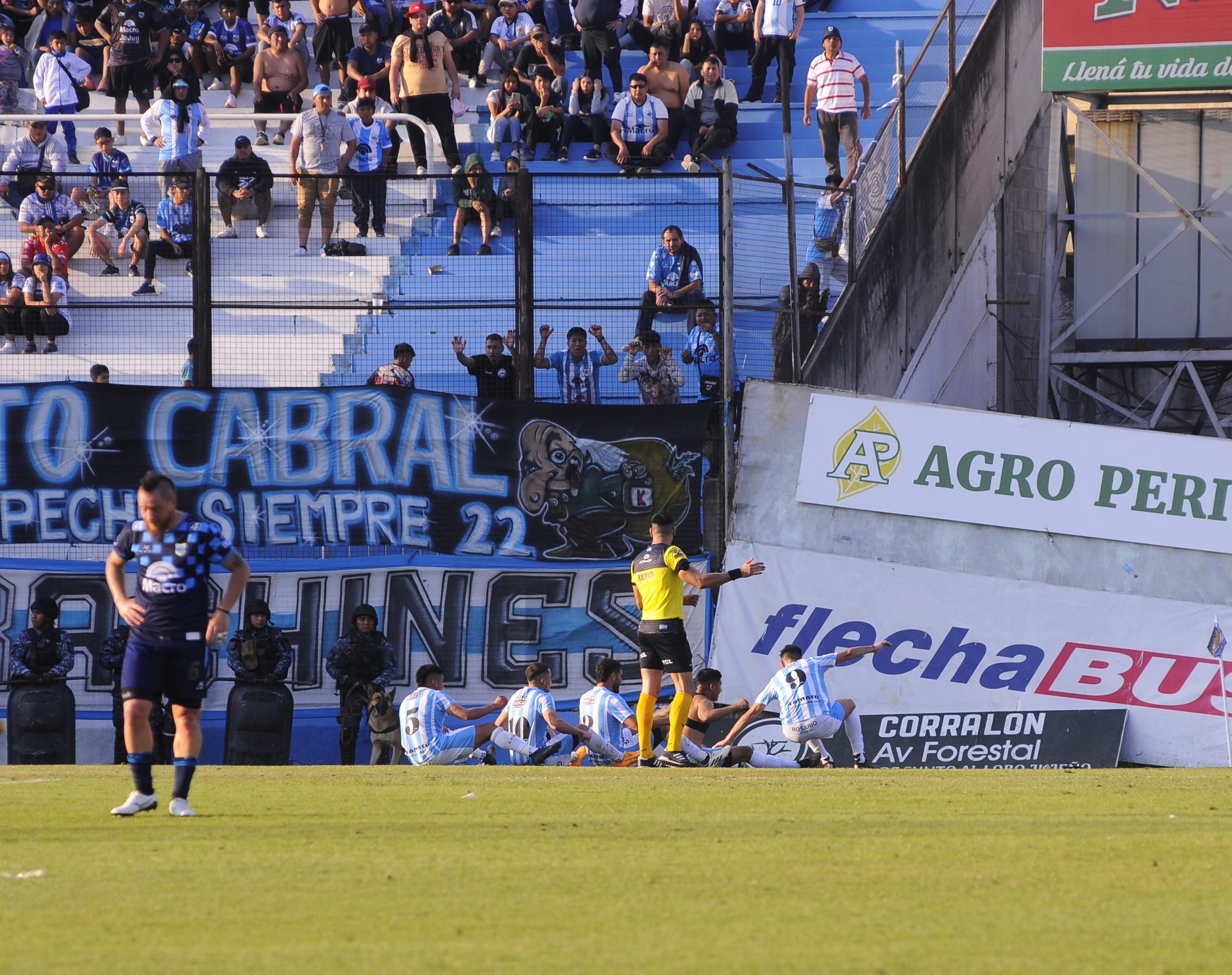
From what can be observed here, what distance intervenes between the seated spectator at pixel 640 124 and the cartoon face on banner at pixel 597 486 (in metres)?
6.24

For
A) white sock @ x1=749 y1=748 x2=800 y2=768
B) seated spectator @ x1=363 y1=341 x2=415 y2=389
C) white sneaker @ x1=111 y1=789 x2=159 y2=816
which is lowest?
white sock @ x1=749 y1=748 x2=800 y2=768

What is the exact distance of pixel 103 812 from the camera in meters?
9.80

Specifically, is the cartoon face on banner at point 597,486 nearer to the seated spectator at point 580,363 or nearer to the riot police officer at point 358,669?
the seated spectator at point 580,363

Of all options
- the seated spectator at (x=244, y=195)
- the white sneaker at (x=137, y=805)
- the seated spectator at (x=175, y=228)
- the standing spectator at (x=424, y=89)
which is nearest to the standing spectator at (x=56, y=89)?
the standing spectator at (x=424, y=89)

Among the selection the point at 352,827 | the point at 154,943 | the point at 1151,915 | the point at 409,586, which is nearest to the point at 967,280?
the point at 409,586

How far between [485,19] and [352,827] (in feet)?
62.3

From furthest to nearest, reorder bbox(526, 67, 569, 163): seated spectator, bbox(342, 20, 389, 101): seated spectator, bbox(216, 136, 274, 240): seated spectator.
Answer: bbox(342, 20, 389, 101): seated spectator → bbox(526, 67, 569, 163): seated spectator → bbox(216, 136, 274, 240): seated spectator

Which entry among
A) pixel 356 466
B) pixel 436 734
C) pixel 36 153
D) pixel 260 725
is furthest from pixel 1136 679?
pixel 36 153

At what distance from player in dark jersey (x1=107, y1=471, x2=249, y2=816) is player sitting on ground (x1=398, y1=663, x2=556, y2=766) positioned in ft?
20.2

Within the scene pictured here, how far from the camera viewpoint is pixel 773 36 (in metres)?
24.9

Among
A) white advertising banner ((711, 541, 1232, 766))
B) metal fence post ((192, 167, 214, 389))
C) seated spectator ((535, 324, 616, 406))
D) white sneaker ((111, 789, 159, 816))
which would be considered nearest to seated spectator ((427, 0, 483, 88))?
metal fence post ((192, 167, 214, 389))

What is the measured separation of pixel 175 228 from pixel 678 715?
26.4 feet

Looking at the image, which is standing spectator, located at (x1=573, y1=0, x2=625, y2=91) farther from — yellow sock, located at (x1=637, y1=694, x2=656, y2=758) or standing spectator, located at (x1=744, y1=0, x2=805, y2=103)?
yellow sock, located at (x1=637, y1=694, x2=656, y2=758)

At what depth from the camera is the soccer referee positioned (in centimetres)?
1392
